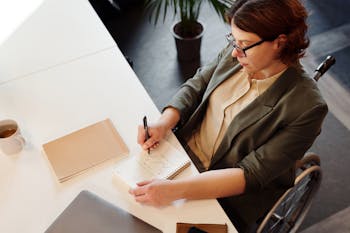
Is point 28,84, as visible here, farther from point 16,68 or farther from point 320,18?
point 320,18

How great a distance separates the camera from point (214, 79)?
147 cm

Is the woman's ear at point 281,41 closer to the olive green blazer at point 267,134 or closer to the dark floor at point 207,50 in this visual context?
the olive green blazer at point 267,134

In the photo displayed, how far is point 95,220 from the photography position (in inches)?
45.2

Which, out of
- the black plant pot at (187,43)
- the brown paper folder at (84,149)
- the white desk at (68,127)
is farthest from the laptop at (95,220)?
the black plant pot at (187,43)

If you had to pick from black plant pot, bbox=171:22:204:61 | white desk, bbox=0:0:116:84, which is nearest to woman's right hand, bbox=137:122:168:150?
white desk, bbox=0:0:116:84

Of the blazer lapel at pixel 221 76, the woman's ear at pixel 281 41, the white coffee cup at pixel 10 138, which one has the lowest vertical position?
the woman's ear at pixel 281 41

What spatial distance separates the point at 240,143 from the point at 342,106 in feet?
4.56

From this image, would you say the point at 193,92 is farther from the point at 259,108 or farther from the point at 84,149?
the point at 84,149

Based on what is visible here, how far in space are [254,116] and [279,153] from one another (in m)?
0.15

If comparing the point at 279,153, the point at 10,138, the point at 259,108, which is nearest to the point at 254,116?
the point at 259,108

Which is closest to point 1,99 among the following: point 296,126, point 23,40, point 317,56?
point 23,40

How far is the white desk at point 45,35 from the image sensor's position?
1638 millimetres

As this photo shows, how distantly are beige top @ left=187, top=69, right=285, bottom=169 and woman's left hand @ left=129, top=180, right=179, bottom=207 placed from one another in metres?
0.35

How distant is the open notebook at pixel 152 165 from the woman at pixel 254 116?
0.13 ft
